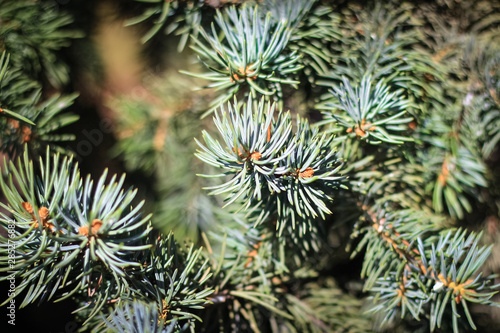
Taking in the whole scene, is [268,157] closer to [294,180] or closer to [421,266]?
[294,180]

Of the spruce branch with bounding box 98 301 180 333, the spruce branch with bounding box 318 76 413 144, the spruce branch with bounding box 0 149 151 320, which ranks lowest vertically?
the spruce branch with bounding box 98 301 180 333

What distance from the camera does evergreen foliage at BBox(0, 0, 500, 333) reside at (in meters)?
0.27

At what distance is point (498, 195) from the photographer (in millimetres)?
427

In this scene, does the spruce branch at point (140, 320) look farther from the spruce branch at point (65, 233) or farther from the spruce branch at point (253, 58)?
the spruce branch at point (253, 58)

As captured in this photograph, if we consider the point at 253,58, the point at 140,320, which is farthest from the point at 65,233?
the point at 253,58

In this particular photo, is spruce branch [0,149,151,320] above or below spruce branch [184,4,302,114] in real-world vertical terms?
below

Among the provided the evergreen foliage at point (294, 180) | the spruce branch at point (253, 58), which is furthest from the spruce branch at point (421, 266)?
the spruce branch at point (253, 58)

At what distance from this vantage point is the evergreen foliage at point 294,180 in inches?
10.5

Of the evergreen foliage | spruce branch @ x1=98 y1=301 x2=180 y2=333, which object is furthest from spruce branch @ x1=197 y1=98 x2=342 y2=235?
spruce branch @ x1=98 y1=301 x2=180 y2=333

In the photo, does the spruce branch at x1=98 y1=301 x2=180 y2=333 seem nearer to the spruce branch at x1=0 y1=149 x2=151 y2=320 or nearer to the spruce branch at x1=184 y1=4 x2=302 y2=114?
the spruce branch at x1=0 y1=149 x2=151 y2=320

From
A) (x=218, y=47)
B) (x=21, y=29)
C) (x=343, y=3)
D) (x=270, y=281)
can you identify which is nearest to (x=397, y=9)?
(x=343, y=3)

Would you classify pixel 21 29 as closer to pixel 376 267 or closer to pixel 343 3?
pixel 343 3

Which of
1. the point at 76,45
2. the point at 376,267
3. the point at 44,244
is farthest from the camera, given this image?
the point at 76,45

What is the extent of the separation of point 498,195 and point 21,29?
2.09 feet
